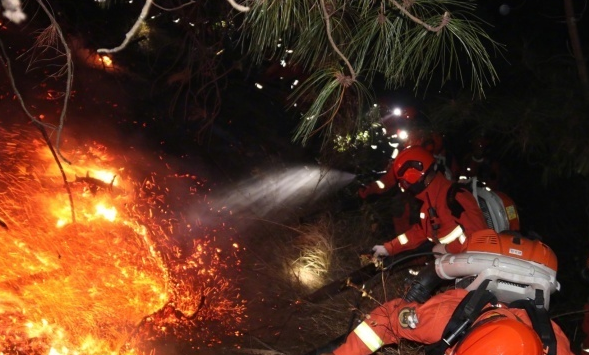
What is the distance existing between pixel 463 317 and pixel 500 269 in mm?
537

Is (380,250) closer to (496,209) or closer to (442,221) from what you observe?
(442,221)

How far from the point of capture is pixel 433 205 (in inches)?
201

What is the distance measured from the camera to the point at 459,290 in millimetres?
3111

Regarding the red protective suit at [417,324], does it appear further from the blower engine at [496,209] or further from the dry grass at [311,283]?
the blower engine at [496,209]

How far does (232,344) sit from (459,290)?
8.70 feet

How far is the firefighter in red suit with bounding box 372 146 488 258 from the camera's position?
4812mm

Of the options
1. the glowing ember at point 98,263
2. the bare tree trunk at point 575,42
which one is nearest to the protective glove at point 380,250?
the glowing ember at point 98,263

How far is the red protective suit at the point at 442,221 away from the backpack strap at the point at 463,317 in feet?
5.18

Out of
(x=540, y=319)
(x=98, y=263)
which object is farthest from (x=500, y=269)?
(x=98, y=263)

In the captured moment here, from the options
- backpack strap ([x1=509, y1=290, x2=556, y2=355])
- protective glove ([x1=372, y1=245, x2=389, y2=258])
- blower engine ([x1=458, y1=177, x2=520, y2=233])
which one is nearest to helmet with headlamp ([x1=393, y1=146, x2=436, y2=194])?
blower engine ([x1=458, y1=177, x2=520, y2=233])

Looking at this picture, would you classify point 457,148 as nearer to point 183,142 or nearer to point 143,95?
point 183,142

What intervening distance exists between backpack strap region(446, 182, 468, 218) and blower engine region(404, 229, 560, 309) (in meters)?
1.41

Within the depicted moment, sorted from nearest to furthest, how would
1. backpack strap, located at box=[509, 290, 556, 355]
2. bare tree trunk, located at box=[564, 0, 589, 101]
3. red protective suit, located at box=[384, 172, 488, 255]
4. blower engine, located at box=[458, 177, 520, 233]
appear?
backpack strap, located at box=[509, 290, 556, 355], bare tree trunk, located at box=[564, 0, 589, 101], red protective suit, located at box=[384, 172, 488, 255], blower engine, located at box=[458, 177, 520, 233]

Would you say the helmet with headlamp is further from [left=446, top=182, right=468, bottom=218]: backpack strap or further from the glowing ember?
the glowing ember
